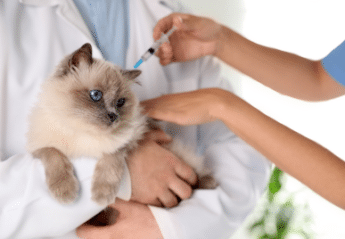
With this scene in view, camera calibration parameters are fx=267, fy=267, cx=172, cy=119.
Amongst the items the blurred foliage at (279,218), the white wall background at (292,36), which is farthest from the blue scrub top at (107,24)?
the blurred foliage at (279,218)

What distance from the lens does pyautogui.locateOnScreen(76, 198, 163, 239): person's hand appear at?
95 cm

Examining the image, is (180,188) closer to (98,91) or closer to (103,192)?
(103,192)

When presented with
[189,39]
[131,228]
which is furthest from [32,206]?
[189,39]

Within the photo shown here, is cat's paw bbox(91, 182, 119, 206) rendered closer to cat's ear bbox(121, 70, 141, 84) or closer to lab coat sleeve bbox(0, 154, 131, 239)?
lab coat sleeve bbox(0, 154, 131, 239)

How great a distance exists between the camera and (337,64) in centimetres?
111

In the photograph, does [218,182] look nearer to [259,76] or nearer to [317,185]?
[317,185]

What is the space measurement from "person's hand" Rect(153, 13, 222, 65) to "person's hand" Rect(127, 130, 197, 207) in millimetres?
448

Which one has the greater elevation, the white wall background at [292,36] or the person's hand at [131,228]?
the white wall background at [292,36]

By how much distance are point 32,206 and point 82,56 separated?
1.74 ft

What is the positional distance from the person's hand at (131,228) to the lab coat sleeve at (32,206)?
0.11 meters

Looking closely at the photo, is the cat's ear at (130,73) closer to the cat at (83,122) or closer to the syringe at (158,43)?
the cat at (83,122)

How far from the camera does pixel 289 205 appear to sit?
1856 mm

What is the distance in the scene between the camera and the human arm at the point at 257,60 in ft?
3.94

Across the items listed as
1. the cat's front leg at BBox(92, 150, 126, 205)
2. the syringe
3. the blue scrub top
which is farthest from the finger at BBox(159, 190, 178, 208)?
the blue scrub top
